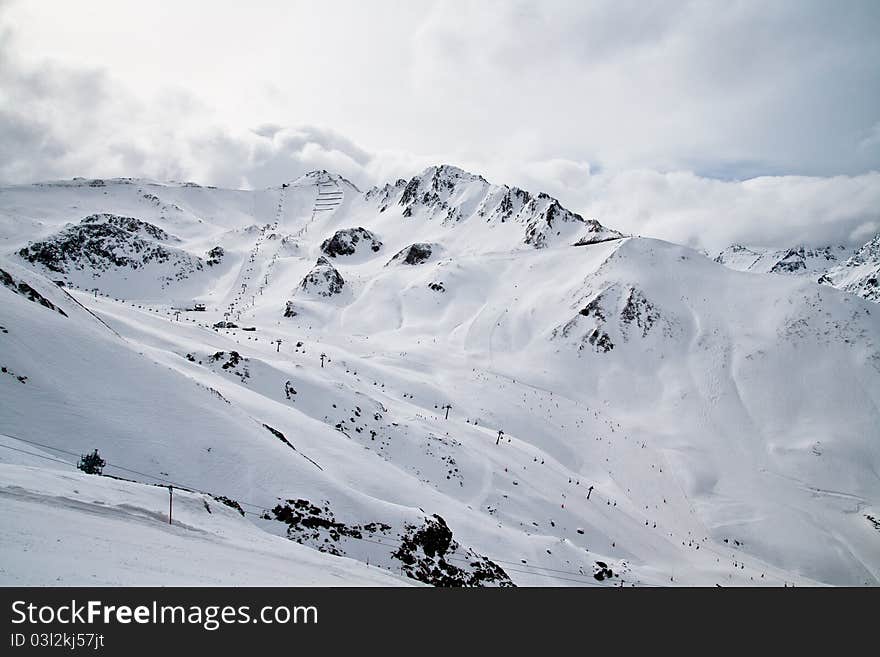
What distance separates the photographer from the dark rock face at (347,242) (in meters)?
129

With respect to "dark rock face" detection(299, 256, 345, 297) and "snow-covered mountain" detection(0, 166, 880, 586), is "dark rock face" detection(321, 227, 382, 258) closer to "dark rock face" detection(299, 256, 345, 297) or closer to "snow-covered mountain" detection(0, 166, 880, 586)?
"snow-covered mountain" detection(0, 166, 880, 586)

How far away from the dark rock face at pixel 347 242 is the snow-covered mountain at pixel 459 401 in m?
0.97

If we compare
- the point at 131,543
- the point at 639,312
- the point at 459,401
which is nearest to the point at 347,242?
the point at 639,312

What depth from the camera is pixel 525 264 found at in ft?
335

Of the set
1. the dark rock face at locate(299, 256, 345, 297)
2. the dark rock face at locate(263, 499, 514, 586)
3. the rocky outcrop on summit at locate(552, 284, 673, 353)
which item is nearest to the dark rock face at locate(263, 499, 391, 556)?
the dark rock face at locate(263, 499, 514, 586)

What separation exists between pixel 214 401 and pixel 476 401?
36.5 meters

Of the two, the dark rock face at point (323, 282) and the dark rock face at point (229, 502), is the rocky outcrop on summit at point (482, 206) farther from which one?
the dark rock face at point (229, 502)

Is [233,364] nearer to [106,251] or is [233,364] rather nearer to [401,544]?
[401,544]

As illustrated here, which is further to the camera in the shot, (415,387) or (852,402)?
(852,402)

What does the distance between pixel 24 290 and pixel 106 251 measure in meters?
97.7

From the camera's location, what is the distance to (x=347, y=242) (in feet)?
431

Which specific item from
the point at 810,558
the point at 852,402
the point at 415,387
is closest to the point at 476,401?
the point at 415,387
